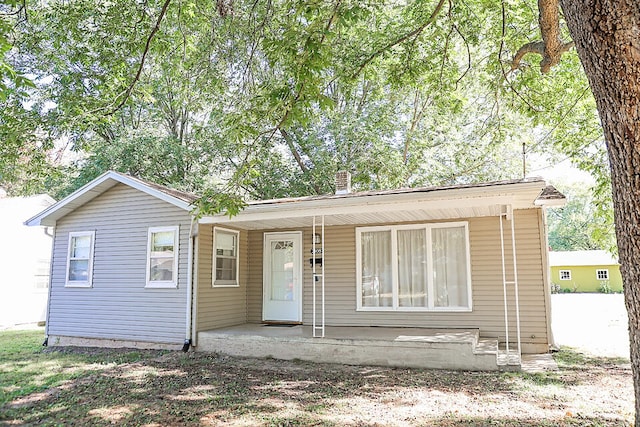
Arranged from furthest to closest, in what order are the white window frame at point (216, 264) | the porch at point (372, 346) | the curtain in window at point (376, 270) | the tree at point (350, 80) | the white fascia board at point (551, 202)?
the white window frame at point (216, 264) → the curtain in window at point (376, 270) → the white fascia board at point (551, 202) → the porch at point (372, 346) → the tree at point (350, 80)

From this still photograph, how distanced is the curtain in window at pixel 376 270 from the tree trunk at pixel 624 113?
687cm

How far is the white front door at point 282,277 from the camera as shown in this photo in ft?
32.3

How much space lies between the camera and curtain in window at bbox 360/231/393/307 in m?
9.06

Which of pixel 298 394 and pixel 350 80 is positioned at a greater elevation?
pixel 350 80

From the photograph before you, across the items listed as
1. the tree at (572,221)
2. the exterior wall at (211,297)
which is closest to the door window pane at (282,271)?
the exterior wall at (211,297)

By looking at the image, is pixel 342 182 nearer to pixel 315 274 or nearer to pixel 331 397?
pixel 315 274

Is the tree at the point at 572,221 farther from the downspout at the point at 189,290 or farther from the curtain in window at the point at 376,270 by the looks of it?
the downspout at the point at 189,290

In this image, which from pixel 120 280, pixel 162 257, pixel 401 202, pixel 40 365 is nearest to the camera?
pixel 401 202

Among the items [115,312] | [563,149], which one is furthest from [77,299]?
[563,149]

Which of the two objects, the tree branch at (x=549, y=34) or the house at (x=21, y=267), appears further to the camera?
the house at (x=21, y=267)

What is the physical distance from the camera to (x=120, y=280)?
9.58 m

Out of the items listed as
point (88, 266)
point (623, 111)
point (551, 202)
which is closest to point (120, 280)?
point (88, 266)

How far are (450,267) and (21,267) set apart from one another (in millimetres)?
13218

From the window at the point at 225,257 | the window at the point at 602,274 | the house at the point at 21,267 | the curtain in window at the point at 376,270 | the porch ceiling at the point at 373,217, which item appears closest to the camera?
the porch ceiling at the point at 373,217
